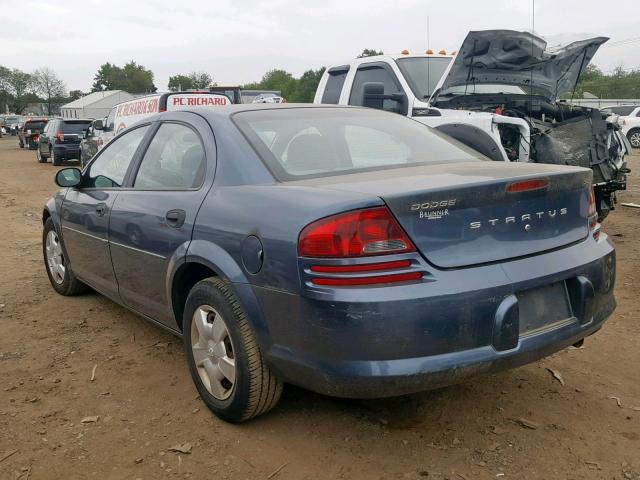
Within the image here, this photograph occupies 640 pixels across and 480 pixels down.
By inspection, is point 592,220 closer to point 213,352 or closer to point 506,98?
point 213,352

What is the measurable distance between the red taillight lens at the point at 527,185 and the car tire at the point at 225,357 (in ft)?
4.29

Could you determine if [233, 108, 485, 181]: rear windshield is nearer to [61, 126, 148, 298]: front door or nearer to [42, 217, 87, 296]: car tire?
[61, 126, 148, 298]: front door

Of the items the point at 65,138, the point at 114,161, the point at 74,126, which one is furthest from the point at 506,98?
the point at 74,126

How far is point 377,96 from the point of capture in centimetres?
705

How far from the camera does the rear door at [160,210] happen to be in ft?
10.8

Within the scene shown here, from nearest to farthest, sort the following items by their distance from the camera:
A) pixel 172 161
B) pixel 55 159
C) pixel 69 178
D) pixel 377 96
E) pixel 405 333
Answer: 1. pixel 405 333
2. pixel 172 161
3. pixel 69 178
4. pixel 377 96
5. pixel 55 159

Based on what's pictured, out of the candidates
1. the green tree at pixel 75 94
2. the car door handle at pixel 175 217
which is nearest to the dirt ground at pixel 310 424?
the car door handle at pixel 175 217

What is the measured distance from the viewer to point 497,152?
6027mm

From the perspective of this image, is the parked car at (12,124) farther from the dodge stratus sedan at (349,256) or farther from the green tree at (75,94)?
the dodge stratus sedan at (349,256)

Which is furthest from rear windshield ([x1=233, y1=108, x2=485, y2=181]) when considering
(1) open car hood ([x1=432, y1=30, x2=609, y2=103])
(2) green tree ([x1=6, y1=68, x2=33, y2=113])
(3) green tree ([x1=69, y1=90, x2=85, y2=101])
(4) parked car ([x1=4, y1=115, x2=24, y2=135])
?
(3) green tree ([x1=69, y1=90, x2=85, y2=101])

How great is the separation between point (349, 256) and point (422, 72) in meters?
5.85

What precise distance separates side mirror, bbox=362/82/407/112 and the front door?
333 centimetres

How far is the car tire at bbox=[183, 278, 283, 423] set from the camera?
282 centimetres

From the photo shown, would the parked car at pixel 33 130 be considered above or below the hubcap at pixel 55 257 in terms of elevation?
above
